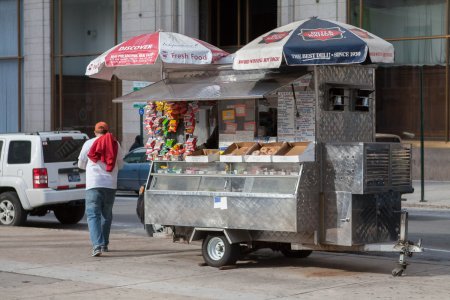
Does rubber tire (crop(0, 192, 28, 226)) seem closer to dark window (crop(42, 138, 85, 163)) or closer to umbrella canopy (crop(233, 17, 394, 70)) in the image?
dark window (crop(42, 138, 85, 163))

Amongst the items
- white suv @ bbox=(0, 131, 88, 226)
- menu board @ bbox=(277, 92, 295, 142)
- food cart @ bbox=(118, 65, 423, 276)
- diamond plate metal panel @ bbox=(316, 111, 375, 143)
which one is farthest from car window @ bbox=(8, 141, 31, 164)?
diamond plate metal panel @ bbox=(316, 111, 375, 143)

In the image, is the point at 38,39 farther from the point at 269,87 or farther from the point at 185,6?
the point at 269,87

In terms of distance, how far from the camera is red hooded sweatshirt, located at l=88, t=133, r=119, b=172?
40.7ft

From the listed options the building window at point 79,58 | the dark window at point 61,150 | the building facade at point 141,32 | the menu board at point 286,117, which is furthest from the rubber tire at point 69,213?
the building window at point 79,58

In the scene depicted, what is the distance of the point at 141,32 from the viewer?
3341 cm

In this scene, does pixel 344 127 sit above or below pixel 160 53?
below

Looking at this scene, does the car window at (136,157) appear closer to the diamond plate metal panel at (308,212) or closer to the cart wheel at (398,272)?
the diamond plate metal panel at (308,212)

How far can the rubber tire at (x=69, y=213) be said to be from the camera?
1728 cm

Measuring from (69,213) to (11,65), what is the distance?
21445 millimetres

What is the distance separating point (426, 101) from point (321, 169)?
17860 millimetres

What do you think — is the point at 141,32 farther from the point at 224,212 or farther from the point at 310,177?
the point at 310,177

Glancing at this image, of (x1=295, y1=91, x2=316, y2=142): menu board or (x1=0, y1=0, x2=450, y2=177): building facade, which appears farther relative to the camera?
(x1=0, y1=0, x2=450, y2=177): building facade

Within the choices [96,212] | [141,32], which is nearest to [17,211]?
[96,212]

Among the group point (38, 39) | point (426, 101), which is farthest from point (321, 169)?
point (38, 39)
